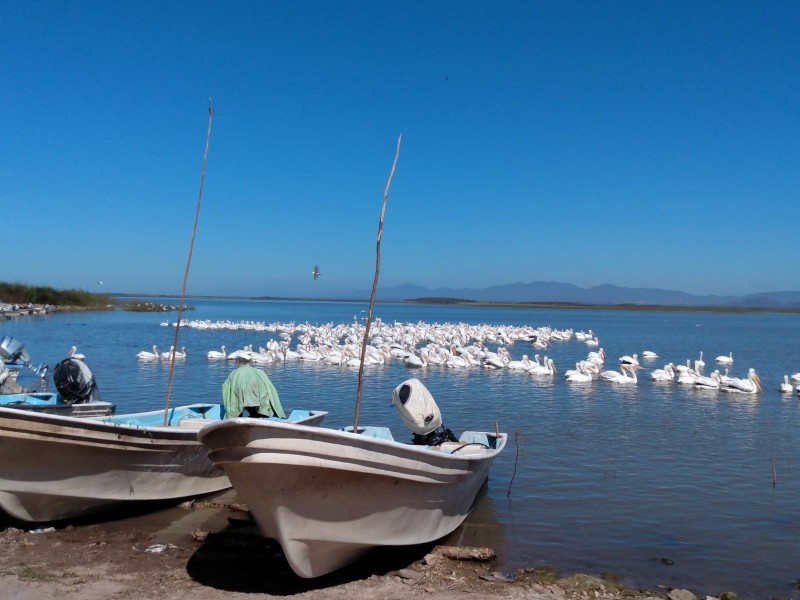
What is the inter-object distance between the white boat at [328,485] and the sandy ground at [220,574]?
0.34m

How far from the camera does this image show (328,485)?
20.8 feet

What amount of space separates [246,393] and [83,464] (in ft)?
6.26

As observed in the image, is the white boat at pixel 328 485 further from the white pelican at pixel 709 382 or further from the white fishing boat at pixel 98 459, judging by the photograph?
the white pelican at pixel 709 382

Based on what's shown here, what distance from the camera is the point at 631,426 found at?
51.0 feet

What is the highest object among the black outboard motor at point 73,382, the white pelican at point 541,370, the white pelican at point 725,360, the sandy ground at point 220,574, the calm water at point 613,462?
the black outboard motor at point 73,382

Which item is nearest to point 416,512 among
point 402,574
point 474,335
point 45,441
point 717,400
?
point 402,574

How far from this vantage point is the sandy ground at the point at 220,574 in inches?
259

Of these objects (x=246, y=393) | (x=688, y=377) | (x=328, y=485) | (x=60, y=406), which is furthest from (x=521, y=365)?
(x=328, y=485)

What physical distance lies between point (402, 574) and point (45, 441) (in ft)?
12.7

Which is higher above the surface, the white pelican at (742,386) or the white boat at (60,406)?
the white boat at (60,406)

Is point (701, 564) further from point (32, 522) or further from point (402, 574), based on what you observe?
point (32, 522)

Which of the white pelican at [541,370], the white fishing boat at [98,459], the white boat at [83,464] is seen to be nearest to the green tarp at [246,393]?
the white fishing boat at [98,459]

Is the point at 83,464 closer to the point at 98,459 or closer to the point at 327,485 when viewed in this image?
the point at 98,459

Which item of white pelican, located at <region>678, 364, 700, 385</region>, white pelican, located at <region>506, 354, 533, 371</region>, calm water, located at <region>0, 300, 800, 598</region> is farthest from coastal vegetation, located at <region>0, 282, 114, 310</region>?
white pelican, located at <region>678, 364, 700, 385</region>
